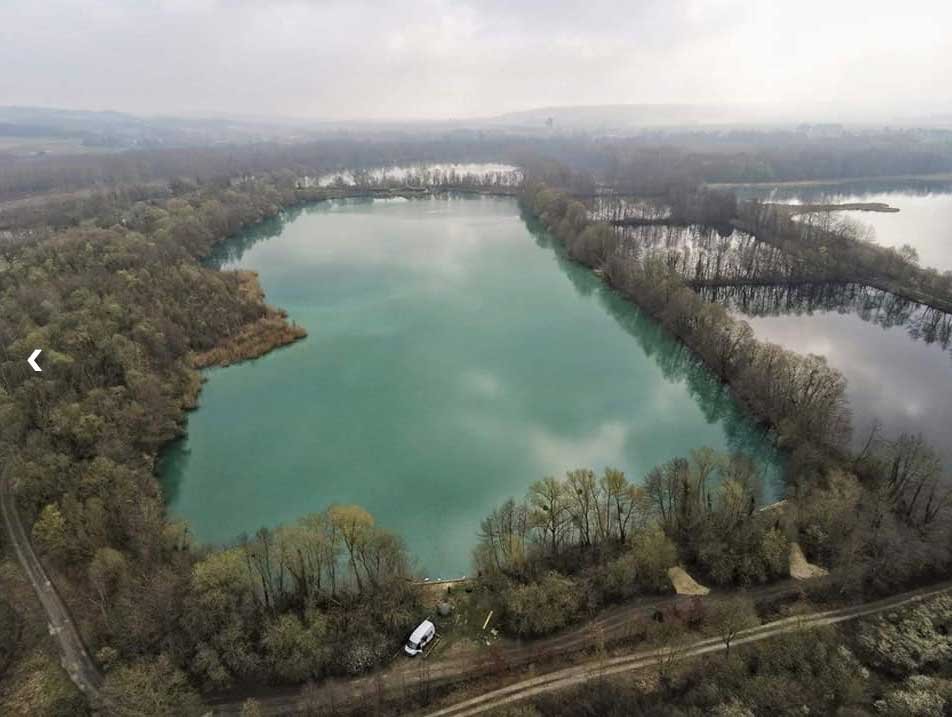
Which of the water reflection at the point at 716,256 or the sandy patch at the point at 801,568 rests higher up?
the water reflection at the point at 716,256

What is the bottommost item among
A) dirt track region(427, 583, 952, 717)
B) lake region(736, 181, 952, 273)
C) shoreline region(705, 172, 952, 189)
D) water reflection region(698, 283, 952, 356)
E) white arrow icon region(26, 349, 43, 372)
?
dirt track region(427, 583, 952, 717)

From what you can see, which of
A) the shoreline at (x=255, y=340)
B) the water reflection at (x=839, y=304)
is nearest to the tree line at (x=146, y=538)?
the shoreline at (x=255, y=340)

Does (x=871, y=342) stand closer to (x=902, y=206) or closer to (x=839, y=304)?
(x=839, y=304)

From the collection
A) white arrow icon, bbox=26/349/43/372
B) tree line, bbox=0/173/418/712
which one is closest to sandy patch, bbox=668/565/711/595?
tree line, bbox=0/173/418/712

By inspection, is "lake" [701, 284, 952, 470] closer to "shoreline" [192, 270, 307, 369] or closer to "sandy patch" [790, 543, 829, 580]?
"sandy patch" [790, 543, 829, 580]

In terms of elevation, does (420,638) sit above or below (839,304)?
below

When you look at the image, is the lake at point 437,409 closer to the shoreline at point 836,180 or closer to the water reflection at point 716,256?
the water reflection at point 716,256

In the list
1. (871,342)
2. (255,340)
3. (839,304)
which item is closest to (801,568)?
(871,342)
